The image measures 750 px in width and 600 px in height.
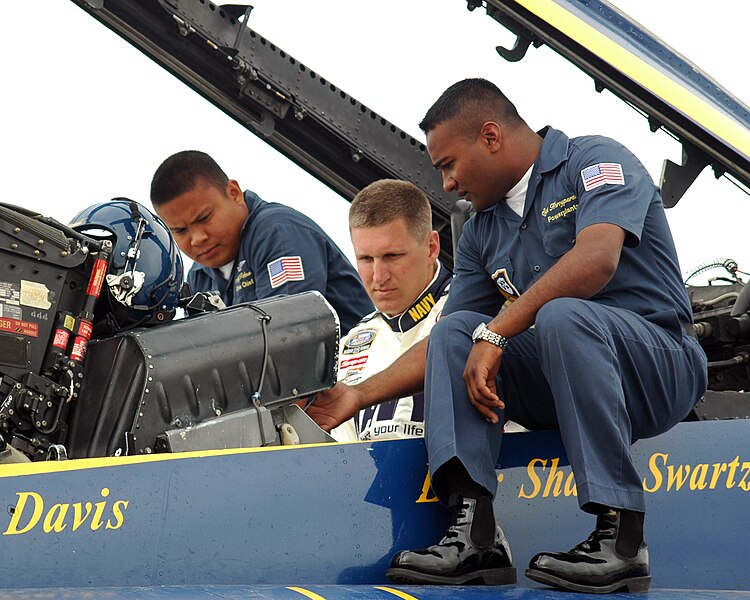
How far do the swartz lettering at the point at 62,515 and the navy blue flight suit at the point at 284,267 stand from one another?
4.69 feet

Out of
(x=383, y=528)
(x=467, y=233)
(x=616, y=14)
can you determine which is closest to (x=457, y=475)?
(x=383, y=528)

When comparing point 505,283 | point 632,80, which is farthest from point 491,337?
point 632,80

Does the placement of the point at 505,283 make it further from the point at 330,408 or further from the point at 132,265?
the point at 132,265

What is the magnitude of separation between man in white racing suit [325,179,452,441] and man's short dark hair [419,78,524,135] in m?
0.77

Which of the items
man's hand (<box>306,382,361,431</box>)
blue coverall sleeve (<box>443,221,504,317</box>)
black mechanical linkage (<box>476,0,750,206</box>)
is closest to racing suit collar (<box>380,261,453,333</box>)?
blue coverall sleeve (<box>443,221,504,317</box>)

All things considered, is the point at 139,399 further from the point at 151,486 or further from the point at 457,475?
the point at 457,475

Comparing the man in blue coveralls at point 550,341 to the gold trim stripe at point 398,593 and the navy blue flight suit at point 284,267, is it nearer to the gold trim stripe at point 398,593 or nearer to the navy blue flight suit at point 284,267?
the gold trim stripe at point 398,593

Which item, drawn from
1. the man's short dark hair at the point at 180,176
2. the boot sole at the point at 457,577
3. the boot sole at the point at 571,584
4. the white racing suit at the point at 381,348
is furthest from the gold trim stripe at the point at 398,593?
the man's short dark hair at the point at 180,176

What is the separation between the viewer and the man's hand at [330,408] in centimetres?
274

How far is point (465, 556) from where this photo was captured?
7.27 feet

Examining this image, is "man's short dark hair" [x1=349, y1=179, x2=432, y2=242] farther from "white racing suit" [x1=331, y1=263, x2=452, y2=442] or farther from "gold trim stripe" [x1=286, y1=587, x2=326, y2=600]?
"gold trim stripe" [x1=286, y1=587, x2=326, y2=600]

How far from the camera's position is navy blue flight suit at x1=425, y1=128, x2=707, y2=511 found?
221 cm

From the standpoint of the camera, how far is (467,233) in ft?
9.30

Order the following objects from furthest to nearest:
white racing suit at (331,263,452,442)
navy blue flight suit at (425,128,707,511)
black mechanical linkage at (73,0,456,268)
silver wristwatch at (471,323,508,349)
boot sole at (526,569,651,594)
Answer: black mechanical linkage at (73,0,456,268) → white racing suit at (331,263,452,442) → silver wristwatch at (471,323,508,349) → navy blue flight suit at (425,128,707,511) → boot sole at (526,569,651,594)
